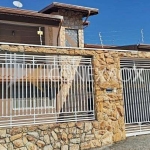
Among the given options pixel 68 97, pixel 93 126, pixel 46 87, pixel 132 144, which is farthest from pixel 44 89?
pixel 132 144

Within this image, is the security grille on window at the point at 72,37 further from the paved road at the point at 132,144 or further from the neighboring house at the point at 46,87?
the paved road at the point at 132,144

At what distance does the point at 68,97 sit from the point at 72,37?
8846mm

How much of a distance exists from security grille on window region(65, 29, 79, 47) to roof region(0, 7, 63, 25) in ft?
5.85

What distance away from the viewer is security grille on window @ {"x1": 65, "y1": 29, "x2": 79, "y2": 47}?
1634 centimetres

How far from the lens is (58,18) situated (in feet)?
48.2

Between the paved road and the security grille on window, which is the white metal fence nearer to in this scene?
the paved road

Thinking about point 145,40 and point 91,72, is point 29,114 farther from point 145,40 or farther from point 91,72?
point 145,40

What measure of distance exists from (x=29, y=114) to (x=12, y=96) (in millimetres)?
780

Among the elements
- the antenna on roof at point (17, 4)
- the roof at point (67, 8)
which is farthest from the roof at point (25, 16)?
the antenna on roof at point (17, 4)

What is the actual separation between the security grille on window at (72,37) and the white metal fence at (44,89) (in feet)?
25.0

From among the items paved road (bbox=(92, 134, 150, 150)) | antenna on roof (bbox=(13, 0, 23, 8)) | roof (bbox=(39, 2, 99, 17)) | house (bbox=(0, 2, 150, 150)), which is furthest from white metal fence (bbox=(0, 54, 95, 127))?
antenna on roof (bbox=(13, 0, 23, 8))

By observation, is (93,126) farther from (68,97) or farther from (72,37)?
(72,37)

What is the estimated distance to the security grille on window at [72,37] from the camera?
16.3 metres

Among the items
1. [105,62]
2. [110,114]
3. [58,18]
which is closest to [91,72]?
[105,62]
